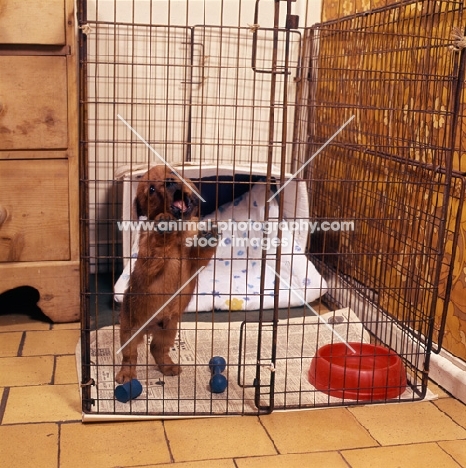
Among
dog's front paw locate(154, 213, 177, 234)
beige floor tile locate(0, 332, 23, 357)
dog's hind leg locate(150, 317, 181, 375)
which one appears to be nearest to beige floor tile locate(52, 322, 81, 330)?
beige floor tile locate(0, 332, 23, 357)

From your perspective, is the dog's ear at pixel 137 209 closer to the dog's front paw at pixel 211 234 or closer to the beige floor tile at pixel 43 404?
the dog's front paw at pixel 211 234

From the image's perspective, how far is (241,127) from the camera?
3.45 m

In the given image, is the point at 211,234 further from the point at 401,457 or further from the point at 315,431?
the point at 401,457

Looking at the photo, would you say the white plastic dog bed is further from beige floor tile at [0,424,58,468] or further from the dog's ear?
beige floor tile at [0,424,58,468]

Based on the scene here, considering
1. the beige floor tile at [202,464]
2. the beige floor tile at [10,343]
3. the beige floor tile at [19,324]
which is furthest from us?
the beige floor tile at [19,324]

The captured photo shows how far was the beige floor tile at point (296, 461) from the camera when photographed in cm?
175

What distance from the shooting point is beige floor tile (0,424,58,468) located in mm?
1726

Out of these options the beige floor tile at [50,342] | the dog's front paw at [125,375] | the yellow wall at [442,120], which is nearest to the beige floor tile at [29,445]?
the dog's front paw at [125,375]

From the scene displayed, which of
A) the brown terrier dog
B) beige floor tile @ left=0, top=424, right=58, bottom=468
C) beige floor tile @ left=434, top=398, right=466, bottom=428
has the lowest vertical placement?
beige floor tile @ left=0, top=424, right=58, bottom=468

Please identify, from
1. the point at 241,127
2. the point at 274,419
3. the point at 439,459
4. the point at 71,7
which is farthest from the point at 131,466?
the point at 241,127

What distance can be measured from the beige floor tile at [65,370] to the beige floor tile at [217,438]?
478 millimetres

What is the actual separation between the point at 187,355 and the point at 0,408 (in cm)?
68

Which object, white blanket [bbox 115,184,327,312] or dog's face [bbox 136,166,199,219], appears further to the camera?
white blanket [bbox 115,184,327,312]

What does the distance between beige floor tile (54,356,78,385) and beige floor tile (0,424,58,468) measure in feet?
1.02
